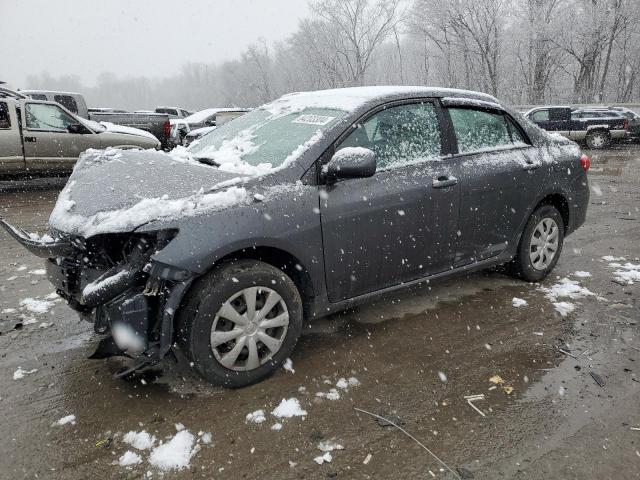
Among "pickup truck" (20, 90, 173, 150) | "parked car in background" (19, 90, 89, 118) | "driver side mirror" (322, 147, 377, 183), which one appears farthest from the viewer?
"pickup truck" (20, 90, 173, 150)

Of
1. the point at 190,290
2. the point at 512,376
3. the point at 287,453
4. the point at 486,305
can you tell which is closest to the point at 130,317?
the point at 190,290

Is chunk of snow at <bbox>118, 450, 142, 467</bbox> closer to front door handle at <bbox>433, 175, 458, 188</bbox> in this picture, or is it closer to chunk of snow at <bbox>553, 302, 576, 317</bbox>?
front door handle at <bbox>433, 175, 458, 188</bbox>

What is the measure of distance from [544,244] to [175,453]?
3596 millimetres

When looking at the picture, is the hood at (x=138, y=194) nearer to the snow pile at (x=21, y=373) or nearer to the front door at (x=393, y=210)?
the front door at (x=393, y=210)

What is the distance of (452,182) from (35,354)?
3.11 meters

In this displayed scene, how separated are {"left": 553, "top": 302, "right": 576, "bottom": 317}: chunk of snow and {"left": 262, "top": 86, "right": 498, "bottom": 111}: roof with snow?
5.85 feet

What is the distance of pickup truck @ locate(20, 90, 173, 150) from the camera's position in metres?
15.7

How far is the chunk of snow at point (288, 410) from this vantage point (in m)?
2.71

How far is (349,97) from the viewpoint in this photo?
360cm

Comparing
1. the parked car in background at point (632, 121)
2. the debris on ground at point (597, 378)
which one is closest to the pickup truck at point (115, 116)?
the debris on ground at point (597, 378)

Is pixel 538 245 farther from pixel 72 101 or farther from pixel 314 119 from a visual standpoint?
pixel 72 101

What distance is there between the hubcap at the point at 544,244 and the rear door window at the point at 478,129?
0.81 metres

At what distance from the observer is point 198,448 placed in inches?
96.4

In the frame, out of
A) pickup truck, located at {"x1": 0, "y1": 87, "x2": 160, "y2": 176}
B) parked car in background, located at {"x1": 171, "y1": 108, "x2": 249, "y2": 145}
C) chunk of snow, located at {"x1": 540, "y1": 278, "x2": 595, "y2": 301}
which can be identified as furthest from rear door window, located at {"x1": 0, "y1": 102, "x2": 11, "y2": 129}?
chunk of snow, located at {"x1": 540, "y1": 278, "x2": 595, "y2": 301}
